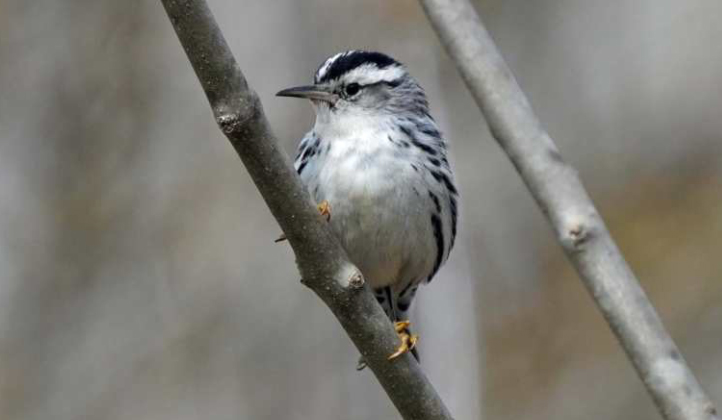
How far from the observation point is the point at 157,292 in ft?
30.8

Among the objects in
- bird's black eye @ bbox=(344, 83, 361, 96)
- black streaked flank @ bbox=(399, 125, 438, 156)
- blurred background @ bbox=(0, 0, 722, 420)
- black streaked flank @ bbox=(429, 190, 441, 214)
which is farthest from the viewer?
blurred background @ bbox=(0, 0, 722, 420)

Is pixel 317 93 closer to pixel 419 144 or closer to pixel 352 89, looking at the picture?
pixel 352 89

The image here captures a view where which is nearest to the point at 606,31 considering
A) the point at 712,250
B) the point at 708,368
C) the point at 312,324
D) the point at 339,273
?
the point at 712,250

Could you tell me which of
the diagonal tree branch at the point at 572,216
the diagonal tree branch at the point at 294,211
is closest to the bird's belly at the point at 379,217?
the diagonal tree branch at the point at 294,211

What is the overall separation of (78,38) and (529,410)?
4.79 meters

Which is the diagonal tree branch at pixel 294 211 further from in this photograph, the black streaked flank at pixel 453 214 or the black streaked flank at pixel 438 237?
the black streaked flank at pixel 453 214

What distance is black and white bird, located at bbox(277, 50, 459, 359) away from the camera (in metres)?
4.97

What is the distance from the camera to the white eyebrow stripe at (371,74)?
5564 millimetres

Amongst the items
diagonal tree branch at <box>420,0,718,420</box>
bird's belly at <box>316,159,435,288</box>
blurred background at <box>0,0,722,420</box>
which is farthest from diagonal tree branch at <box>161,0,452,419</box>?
blurred background at <box>0,0,722,420</box>

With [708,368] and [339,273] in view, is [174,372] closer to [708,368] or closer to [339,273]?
[708,368]

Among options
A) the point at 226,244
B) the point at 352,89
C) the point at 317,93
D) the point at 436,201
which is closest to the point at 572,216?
the point at 436,201

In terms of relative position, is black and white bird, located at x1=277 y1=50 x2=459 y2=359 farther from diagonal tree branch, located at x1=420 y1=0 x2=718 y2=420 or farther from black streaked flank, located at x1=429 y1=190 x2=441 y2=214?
diagonal tree branch, located at x1=420 y1=0 x2=718 y2=420

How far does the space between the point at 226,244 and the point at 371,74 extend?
4.05 meters

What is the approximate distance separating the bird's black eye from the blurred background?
254 cm
